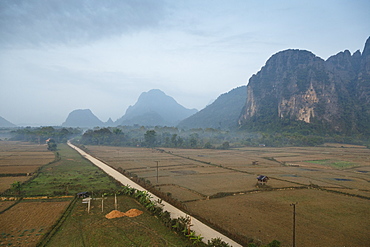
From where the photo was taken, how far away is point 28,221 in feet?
59.0

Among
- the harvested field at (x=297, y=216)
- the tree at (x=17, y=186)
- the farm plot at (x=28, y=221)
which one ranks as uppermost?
the tree at (x=17, y=186)

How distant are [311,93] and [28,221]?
449ft

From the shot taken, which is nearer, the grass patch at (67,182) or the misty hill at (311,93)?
the grass patch at (67,182)

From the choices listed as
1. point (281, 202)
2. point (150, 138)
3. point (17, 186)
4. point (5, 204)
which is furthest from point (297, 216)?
point (150, 138)

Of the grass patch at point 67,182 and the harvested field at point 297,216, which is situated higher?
the grass patch at point 67,182

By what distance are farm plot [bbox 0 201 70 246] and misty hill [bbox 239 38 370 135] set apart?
119m

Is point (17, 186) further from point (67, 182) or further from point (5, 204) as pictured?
point (67, 182)

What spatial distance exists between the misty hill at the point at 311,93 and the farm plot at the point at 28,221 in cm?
11923

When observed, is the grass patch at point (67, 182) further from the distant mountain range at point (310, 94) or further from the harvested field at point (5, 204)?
the distant mountain range at point (310, 94)

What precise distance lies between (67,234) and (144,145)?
260 feet

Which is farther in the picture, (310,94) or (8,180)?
(310,94)

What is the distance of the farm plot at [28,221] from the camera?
15102 mm

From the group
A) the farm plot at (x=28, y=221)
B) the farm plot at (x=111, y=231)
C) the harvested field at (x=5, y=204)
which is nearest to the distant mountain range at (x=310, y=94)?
the farm plot at (x=111, y=231)

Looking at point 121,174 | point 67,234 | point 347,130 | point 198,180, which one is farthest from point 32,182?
point 347,130
